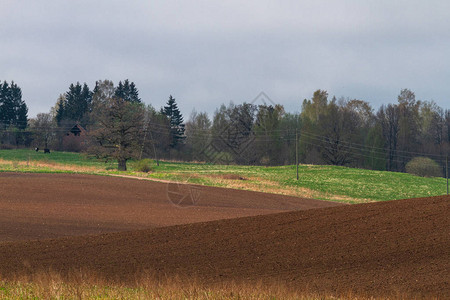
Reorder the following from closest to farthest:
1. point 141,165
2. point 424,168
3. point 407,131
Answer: point 141,165, point 424,168, point 407,131

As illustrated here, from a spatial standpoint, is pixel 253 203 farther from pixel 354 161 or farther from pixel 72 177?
pixel 354 161

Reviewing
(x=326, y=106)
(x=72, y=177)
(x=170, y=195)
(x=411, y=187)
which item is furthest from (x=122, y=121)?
(x=326, y=106)

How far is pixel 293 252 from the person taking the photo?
1356 cm

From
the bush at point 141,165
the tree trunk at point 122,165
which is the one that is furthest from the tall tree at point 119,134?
the bush at point 141,165

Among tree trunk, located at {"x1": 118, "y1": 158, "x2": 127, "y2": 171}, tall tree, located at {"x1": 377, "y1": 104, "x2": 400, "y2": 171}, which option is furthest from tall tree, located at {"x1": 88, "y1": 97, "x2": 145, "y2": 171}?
tall tree, located at {"x1": 377, "y1": 104, "x2": 400, "y2": 171}

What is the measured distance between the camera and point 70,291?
7.86 m

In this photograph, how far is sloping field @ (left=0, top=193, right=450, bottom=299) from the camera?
10898 mm

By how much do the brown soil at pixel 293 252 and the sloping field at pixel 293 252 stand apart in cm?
2

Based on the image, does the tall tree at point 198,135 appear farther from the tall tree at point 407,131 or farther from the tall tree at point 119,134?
the tall tree at point 407,131

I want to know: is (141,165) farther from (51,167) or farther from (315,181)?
(315,181)

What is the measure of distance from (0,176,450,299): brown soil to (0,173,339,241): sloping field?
5.08 m

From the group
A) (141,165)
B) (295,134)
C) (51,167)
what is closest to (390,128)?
(295,134)

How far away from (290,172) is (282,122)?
33138 millimetres

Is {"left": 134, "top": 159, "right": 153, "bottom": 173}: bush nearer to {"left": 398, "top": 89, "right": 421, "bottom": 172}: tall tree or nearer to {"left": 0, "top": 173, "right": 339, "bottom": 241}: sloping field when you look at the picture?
{"left": 0, "top": 173, "right": 339, "bottom": 241}: sloping field
